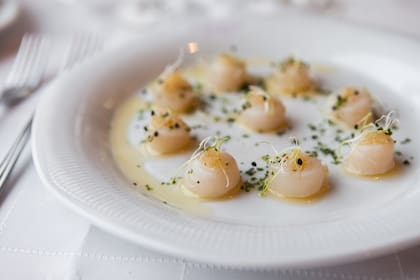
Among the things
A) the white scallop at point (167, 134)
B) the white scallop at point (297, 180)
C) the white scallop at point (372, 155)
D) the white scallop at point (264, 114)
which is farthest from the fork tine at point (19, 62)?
the white scallop at point (372, 155)

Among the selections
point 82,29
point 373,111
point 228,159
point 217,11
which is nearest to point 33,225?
point 228,159

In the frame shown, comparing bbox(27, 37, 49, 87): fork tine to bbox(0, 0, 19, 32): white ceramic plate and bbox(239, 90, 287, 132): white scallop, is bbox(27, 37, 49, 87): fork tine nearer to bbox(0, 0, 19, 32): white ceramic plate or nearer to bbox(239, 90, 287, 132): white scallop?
bbox(0, 0, 19, 32): white ceramic plate

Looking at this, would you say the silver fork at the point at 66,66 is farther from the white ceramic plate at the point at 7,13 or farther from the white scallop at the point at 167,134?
the white scallop at the point at 167,134

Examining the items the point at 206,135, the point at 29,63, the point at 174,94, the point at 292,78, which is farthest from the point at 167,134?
the point at 29,63

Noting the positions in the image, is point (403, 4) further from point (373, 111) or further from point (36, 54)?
point (36, 54)

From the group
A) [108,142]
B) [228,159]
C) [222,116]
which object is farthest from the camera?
[222,116]

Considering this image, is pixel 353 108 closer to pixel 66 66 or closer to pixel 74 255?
pixel 74 255
